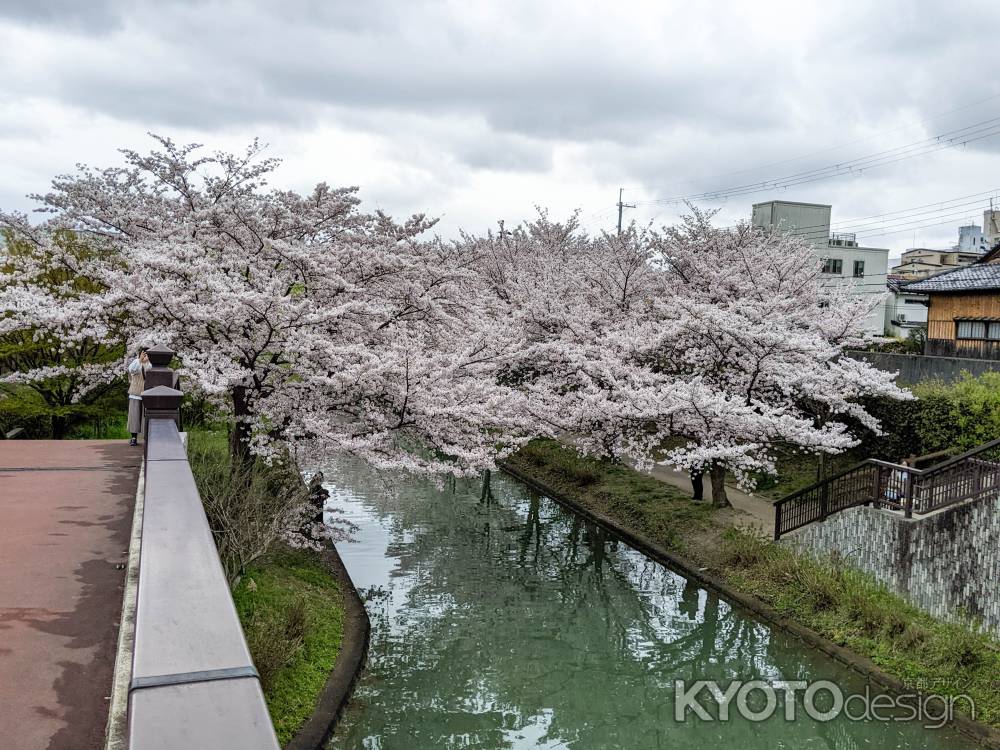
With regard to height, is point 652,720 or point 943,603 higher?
point 943,603

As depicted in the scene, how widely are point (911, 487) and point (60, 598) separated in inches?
460

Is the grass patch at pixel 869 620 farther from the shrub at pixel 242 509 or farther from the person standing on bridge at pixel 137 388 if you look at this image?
the person standing on bridge at pixel 137 388

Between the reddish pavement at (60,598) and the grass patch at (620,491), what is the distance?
1087 centimetres

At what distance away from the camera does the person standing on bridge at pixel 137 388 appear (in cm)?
1084

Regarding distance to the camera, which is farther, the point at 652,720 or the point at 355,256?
the point at 355,256

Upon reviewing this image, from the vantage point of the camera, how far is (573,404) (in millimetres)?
17094

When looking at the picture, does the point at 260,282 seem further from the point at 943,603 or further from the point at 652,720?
the point at 943,603

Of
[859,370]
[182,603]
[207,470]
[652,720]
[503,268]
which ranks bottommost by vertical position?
[652,720]

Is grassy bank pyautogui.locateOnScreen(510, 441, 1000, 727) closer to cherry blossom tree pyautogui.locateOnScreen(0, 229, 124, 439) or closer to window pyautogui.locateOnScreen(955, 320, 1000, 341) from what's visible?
cherry blossom tree pyautogui.locateOnScreen(0, 229, 124, 439)

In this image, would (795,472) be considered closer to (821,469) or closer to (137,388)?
(821,469)

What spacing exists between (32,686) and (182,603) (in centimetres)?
214

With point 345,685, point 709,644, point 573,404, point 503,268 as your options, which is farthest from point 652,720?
point 503,268

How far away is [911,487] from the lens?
→ 11.8 meters

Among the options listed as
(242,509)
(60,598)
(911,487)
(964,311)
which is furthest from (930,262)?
(60,598)
